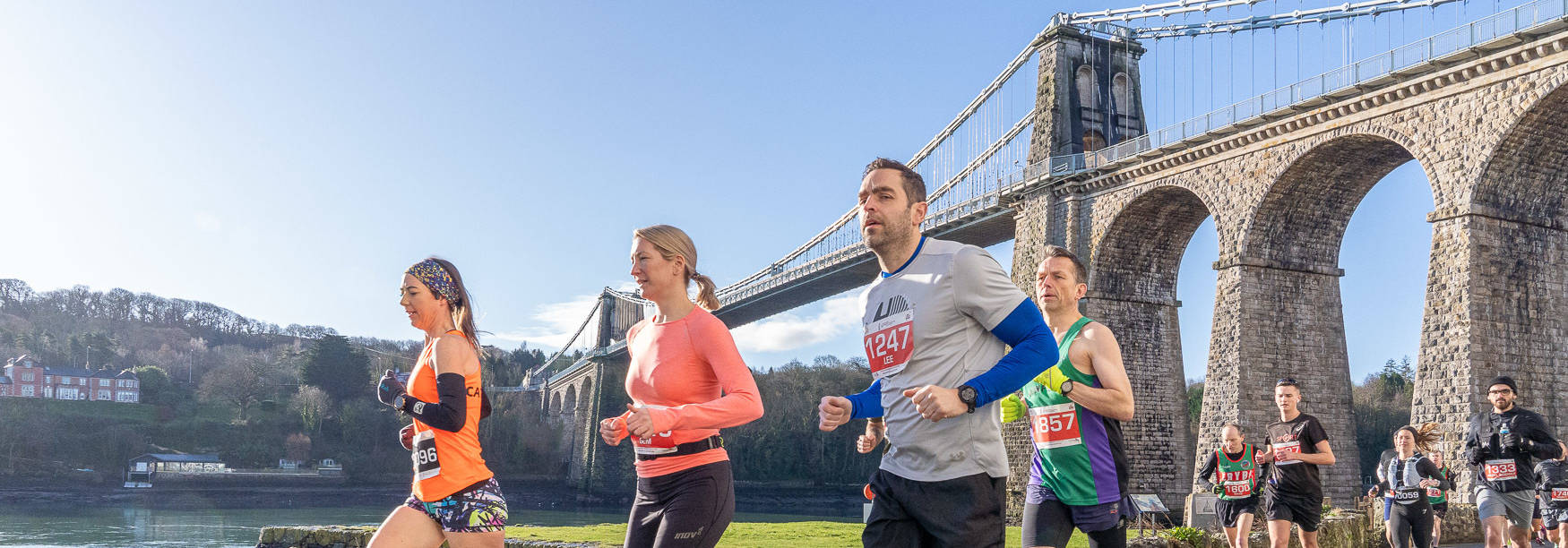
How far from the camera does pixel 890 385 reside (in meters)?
3.19

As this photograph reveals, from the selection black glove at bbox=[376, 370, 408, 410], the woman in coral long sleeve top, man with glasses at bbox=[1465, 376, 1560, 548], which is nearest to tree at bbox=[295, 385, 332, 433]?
man with glasses at bbox=[1465, 376, 1560, 548]

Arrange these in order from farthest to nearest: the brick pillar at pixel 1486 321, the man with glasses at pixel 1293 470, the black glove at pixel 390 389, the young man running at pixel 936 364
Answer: the brick pillar at pixel 1486 321 < the man with glasses at pixel 1293 470 < the black glove at pixel 390 389 < the young man running at pixel 936 364

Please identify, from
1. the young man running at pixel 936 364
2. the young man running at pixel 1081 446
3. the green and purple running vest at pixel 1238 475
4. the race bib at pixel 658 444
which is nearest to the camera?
the young man running at pixel 936 364

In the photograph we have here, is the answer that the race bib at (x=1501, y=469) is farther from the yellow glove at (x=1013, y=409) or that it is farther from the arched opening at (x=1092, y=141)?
the arched opening at (x=1092, y=141)

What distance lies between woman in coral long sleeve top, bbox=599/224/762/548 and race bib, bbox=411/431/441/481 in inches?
27.5

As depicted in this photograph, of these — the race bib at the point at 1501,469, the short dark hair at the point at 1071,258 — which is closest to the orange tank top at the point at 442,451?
the short dark hair at the point at 1071,258

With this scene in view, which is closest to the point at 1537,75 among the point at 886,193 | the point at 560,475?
the point at 886,193

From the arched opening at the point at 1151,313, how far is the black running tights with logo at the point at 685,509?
22702mm

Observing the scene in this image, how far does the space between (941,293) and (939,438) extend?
0.38 m

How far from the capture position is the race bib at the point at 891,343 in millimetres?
3102

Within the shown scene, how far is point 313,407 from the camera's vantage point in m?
64.5

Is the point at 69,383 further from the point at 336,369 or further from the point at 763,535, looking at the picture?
the point at 763,535

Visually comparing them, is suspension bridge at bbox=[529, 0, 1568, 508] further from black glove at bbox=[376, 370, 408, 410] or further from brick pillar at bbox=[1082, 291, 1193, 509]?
black glove at bbox=[376, 370, 408, 410]

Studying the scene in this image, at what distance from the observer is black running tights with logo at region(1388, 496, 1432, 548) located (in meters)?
8.38
